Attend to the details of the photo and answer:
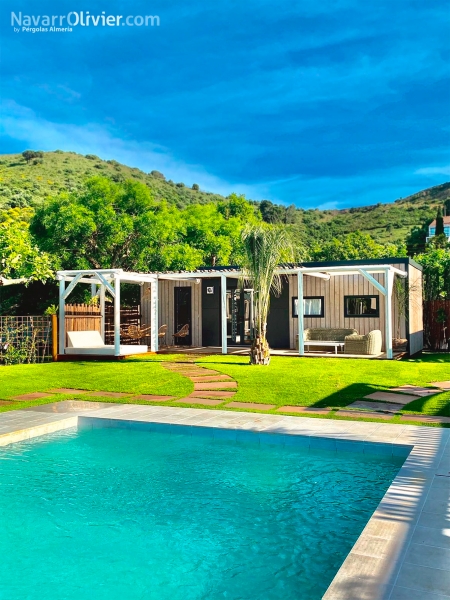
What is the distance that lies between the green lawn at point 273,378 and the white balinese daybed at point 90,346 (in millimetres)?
1198

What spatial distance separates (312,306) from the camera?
19.6 metres

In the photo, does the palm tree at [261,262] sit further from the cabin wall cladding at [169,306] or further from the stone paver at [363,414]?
the cabin wall cladding at [169,306]

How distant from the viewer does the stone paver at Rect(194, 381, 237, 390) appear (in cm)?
1107

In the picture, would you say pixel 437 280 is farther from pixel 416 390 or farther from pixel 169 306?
pixel 416 390

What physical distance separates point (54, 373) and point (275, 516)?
9.98m

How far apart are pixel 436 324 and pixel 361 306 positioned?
345 cm

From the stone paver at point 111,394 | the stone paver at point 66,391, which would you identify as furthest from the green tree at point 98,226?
the stone paver at point 111,394

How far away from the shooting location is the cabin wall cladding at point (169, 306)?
20812mm

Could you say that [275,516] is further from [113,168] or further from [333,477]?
[113,168]

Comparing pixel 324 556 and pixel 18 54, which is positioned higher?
pixel 18 54

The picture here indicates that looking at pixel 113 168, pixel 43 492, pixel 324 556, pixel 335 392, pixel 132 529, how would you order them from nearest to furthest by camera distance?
pixel 324 556 → pixel 132 529 → pixel 43 492 → pixel 335 392 → pixel 113 168

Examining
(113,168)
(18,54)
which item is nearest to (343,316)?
(18,54)

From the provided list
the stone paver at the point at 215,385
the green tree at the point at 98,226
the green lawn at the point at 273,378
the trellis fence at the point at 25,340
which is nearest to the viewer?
the green lawn at the point at 273,378

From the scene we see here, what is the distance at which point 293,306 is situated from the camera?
19484 mm
